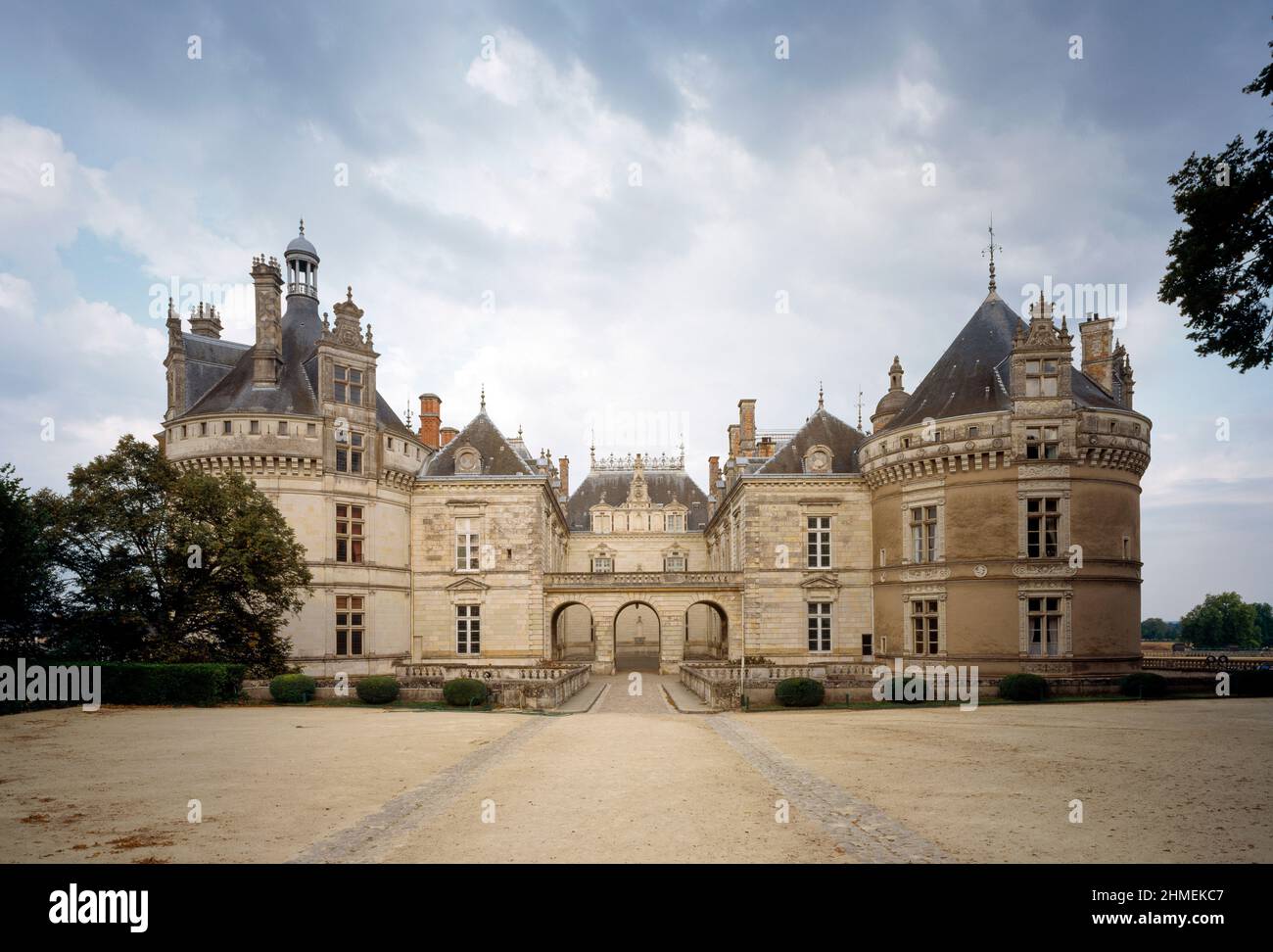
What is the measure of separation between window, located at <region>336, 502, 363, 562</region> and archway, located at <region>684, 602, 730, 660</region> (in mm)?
17830

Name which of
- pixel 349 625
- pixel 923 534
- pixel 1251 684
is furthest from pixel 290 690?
pixel 1251 684

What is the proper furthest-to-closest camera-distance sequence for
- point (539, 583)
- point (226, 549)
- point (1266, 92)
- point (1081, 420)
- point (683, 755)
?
1. point (539, 583)
2. point (1081, 420)
3. point (226, 549)
4. point (683, 755)
5. point (1266, 92)

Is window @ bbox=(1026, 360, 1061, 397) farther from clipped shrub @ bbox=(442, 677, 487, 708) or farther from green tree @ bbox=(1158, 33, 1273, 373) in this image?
clipped shrub @ bbox=(442, 677, 487, 708)

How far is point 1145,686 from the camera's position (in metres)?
26.0

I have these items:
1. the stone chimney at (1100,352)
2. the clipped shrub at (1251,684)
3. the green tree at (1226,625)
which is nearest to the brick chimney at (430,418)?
the stone chimney at (1100,352)

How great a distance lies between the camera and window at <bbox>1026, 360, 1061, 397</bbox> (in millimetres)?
29828

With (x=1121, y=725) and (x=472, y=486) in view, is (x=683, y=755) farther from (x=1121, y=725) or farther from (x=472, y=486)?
(x=472, y=486)

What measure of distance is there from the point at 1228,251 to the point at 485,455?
30187mm

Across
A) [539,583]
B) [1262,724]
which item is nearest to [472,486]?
[539,583]

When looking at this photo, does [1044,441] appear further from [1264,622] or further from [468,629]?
[1264,622]

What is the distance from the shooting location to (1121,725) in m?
19.0
